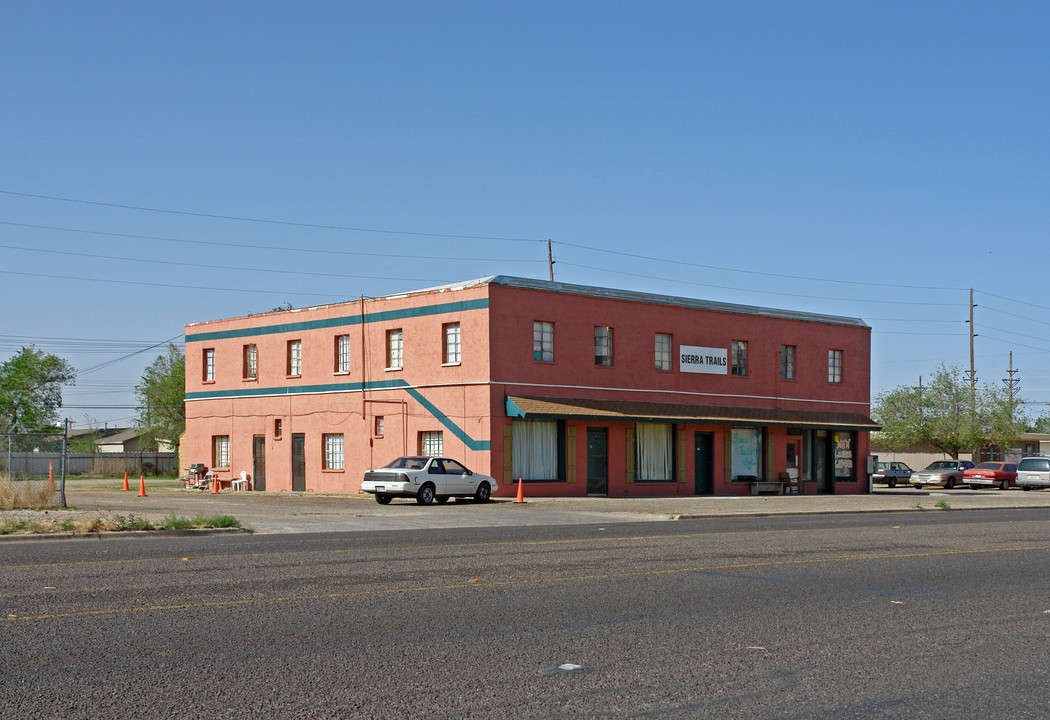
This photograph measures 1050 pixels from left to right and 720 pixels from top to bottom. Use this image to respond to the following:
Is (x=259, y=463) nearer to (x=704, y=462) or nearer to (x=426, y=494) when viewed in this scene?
(x=426, y=494)

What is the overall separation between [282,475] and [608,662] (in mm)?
37078

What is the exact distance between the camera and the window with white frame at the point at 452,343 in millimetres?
37969

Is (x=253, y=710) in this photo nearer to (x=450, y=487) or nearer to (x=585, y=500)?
(x=450, y=487)

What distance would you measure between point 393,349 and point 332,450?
494cm

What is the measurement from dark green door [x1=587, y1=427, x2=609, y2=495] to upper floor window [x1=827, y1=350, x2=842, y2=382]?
43.6ft

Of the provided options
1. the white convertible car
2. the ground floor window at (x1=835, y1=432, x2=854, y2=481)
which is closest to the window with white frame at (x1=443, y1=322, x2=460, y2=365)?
the white convertible car

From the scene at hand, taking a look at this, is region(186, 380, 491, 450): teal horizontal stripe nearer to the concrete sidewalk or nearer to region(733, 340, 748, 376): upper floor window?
the concrete sidewalk

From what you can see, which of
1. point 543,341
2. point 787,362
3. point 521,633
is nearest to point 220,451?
point 543,341

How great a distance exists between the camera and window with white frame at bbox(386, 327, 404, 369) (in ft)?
131

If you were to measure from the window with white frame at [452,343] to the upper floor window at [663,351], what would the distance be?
26.7ft

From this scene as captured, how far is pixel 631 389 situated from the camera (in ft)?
133

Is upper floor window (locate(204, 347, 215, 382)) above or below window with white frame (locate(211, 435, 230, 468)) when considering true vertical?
above

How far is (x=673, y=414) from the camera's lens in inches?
1592

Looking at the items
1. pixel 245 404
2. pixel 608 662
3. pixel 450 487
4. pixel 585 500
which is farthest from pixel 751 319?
pixel 608 662
